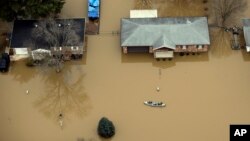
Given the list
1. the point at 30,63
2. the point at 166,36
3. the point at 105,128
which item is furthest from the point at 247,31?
the point at 30,63

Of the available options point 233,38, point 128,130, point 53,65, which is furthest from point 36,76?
point 233,38

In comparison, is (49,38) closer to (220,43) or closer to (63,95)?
(63,95)

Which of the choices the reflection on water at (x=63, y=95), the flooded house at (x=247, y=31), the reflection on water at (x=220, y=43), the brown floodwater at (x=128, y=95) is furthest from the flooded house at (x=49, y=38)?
the flooded house at (x=247, y=31)

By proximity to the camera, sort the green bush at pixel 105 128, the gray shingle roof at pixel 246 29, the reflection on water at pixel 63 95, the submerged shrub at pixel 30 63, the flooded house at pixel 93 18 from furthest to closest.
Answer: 1. the flooded house at pixel 93 18
2. the submerged shrub at pixel 30 63
3. the gray shingle roof at pixel 246 29
4. the reflection on water at pixel 63 95
5. the green bush at pixel 105 128

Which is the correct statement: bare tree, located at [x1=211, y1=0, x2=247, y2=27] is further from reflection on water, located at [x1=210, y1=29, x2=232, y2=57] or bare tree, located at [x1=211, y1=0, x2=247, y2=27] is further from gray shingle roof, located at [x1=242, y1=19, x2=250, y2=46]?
gray shingle roof, located at [x1=242, y1=19, x2=250, y2=46]

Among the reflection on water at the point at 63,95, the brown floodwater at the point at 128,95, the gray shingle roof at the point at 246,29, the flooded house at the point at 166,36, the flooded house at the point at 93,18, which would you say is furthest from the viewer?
the flooded house at the point at 93,18

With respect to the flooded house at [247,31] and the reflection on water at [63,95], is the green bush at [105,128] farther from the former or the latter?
the flooded house at [247,31]
